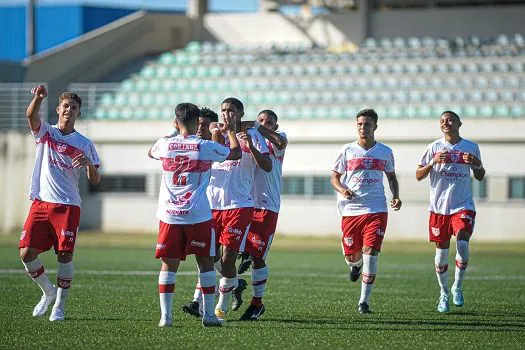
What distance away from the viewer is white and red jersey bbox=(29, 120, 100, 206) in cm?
1169

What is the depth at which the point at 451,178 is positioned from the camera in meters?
14.2

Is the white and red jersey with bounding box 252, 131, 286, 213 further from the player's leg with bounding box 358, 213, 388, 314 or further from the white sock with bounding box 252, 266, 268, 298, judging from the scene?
the player's leg with bounding box 358, 213, 388, 314

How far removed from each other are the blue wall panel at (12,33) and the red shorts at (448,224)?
26236 mm

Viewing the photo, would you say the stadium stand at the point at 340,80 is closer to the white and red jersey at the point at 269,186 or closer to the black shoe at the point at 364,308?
the black shoe at the point at 364,308

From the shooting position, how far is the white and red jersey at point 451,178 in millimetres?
14094

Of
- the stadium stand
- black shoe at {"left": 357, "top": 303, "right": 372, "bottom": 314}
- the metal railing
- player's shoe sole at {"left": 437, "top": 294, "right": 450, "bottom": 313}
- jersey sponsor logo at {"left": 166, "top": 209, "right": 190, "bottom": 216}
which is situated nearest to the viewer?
jersey sponsor logo at {"left": 166, "top": 209, "right": 190, "bottom": 216}

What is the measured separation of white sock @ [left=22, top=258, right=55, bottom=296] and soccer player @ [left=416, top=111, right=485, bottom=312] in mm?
4764

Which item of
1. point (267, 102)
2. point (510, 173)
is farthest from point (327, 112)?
point (510, 173)

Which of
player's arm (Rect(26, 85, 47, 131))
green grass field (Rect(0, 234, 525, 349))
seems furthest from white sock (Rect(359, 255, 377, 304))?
player's arm (Rect(26, 85, 47, 131))

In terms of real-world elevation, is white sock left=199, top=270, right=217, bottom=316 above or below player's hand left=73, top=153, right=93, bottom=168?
below

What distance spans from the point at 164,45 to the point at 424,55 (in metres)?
9.31

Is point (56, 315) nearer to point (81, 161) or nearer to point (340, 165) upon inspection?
point (81, 161)

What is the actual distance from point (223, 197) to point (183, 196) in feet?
→ 4.33

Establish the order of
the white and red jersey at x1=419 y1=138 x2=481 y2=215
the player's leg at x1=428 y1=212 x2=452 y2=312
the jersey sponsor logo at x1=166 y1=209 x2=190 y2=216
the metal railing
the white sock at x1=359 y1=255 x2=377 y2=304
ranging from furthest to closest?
1. the metal railing
2. the white and red jersey at x1=419 y1=138 x2=481 y2=215
3. the player's leg at x1=428 y1=212 x2=452 y2=312
4. the white sock at x1=359 y1=255 x2=377 y2=304
5. the jersey sponsor logo at x1=166 y1=209 x2=190 y2=216
